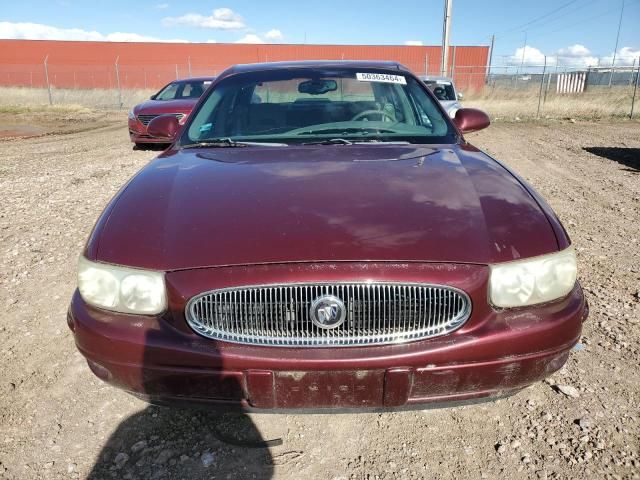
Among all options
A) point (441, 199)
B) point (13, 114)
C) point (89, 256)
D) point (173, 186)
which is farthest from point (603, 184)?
point (13, 114)

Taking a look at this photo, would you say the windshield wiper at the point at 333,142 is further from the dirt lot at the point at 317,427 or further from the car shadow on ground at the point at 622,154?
the car shadow on ground at the point at 622,154

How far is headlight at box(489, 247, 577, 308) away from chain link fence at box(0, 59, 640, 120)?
17.8 m

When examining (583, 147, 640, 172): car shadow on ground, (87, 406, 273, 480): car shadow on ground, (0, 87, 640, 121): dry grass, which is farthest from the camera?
(0, 87, 640, 121): dry grass

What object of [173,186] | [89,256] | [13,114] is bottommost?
[13,114]

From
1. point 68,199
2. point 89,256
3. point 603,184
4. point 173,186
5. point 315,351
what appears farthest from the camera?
point 603,184

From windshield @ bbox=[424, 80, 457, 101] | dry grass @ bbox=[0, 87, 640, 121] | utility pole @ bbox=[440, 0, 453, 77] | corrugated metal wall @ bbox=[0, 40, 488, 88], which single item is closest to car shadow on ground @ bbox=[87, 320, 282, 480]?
windshield @ bbox=[424, 80, 457, 101]

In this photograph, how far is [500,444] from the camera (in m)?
2.17

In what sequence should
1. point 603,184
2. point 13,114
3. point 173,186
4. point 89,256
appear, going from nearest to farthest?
point 89,256 → point 173,186 → point 603,184 → point 13,114

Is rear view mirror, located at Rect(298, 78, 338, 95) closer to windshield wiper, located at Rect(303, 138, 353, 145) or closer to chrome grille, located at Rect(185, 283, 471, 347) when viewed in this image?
windshield wiper, located at Rect(303, 138, 353, 145)

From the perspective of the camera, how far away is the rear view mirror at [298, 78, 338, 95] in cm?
346

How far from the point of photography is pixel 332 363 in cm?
172

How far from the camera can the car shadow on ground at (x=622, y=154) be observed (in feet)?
28.6

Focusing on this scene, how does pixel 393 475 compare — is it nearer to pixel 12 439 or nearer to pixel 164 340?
pixel 164 340

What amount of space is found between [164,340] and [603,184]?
7.00m
